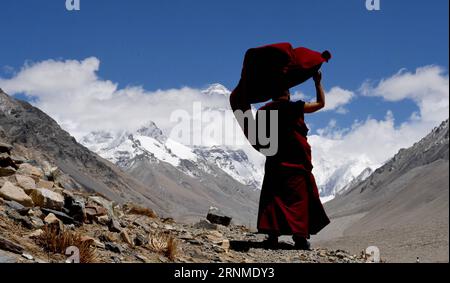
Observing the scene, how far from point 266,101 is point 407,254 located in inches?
2074

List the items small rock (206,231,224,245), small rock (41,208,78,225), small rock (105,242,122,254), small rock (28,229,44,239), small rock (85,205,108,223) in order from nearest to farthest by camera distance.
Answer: small rock (28,229,44,239), small rock (105,242,122,254), small rock (41,208,78,225), small rock (85,205,108,223), small rock (206,231,224,245)

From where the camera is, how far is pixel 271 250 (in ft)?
34.3

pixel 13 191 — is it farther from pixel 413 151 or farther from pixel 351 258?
pixel 413 151

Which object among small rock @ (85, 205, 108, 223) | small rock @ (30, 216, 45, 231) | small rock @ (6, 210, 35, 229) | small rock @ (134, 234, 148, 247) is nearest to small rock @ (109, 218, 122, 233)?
small rock @ (85, 205, 108, 223)

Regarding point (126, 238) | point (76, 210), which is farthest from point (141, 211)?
point (126, 238)

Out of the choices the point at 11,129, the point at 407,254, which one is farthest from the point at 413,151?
the point at 407,254

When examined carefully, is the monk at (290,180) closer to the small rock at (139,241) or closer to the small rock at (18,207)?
the small rock at (139,241)

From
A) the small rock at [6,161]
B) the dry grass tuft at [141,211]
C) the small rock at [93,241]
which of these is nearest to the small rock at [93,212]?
the small rock at [93,241]

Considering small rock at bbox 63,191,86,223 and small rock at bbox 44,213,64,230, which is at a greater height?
small rock at bbox 63,191,86,223

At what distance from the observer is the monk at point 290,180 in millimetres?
10680

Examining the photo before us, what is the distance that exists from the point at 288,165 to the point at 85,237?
4366 millimetres

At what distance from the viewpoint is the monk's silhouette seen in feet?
34.9

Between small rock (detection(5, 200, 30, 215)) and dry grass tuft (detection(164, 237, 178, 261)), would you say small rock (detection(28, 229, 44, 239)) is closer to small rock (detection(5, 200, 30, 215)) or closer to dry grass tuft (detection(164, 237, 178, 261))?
small rock (detection(5, 200, 30, 215))

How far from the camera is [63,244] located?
6914mm
